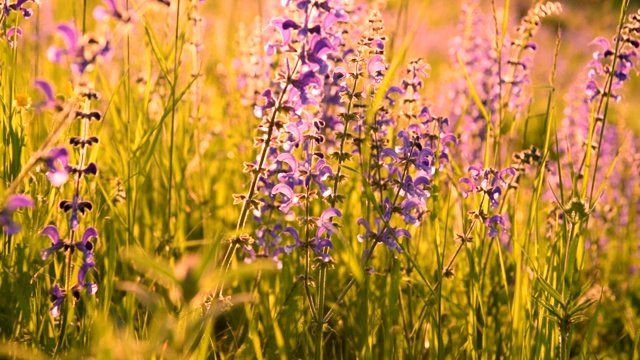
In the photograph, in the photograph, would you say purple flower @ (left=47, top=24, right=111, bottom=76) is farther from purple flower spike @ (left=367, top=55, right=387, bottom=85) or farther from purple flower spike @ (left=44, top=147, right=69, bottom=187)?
purple flower spike @ (left=367, top=55, right=387, bottom=85)

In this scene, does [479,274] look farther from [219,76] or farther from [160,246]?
[219,76]

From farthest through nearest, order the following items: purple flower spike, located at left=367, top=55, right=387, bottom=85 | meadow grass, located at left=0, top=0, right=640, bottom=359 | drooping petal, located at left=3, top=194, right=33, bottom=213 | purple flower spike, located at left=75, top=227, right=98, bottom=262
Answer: purple flower spike, located at left=367, top=55, right=387, bottom=85, purple flower spike, located at left=75, top=227, right=98, bottom=262, meadow grass, located at left=0, top=0, right=640, bottom=359, drooping petal, located at left=3, top=194, right=33, bottom=213

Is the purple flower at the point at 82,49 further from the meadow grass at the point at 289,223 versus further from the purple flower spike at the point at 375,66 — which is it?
the purple flower spike at the point at 375,66

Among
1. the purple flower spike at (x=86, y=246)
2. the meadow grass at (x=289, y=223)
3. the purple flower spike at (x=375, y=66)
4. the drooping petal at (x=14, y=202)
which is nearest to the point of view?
the drooping petal at (x=14, y=202)

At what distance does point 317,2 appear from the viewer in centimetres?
186

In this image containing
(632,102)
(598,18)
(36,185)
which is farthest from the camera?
(632,102)

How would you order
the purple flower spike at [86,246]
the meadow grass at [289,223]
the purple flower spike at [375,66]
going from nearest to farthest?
the meadow grass at [289,223]
the purple flower spike at [86,246]
the purple flower spike at [375,66]

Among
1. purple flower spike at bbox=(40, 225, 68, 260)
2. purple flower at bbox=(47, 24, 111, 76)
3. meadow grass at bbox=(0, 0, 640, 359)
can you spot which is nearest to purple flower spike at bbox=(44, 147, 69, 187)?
meadow grass at bbox=(0, 0, 640, 359)

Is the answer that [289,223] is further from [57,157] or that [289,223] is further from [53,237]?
[57,157]

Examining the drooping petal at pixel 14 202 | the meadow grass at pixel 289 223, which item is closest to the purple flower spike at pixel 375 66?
the meadow grass at pixel 289 223

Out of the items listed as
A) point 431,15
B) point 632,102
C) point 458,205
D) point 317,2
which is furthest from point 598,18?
point 431,15

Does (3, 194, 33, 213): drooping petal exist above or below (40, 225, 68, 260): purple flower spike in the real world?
above

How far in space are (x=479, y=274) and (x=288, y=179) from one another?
76 centimetres

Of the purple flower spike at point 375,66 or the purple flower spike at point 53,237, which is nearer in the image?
the purple flower spike at point 53,237
